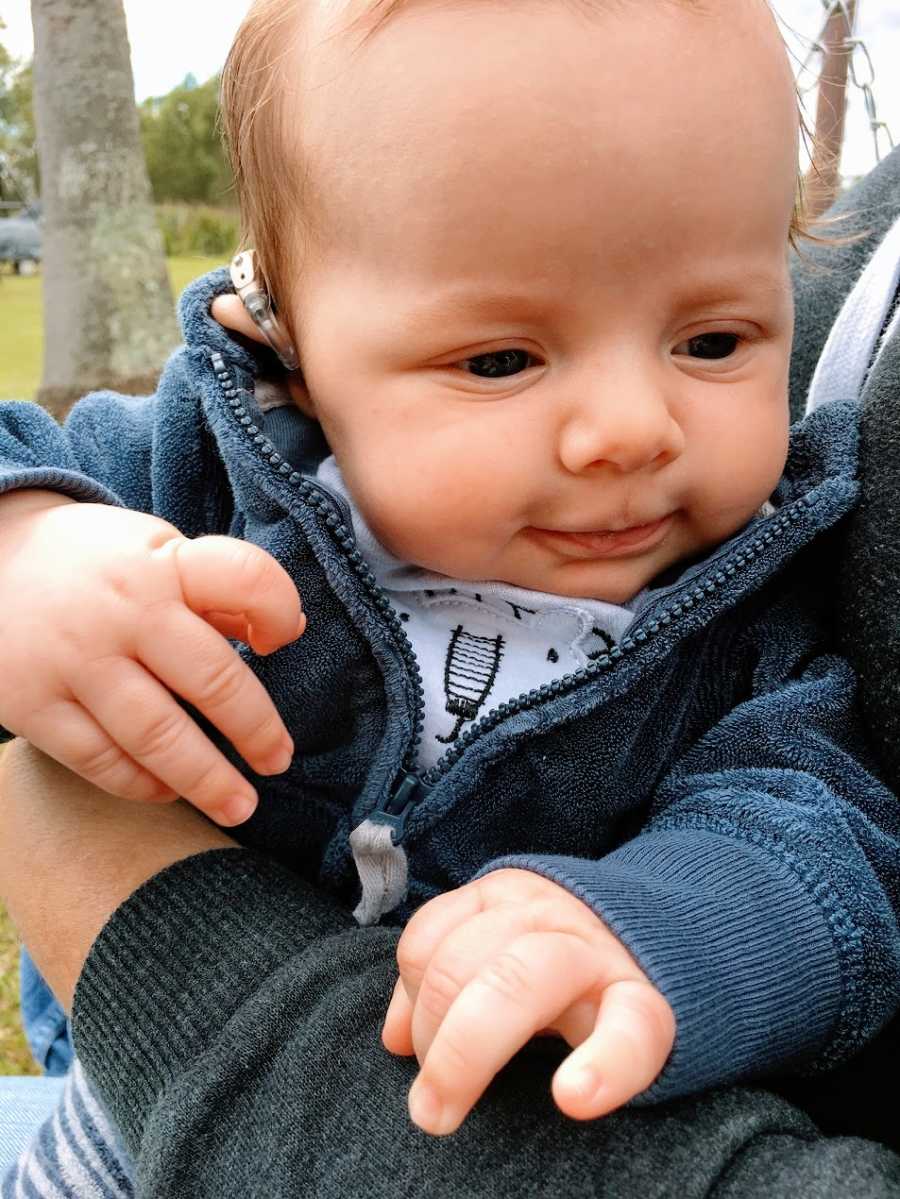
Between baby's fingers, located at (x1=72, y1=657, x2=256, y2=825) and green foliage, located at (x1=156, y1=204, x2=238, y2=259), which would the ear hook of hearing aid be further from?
green foliage, located at (x1=156, y1=204, x2=238, y2=259)

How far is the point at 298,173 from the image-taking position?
1.16 meters

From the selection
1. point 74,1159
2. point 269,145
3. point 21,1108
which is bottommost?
point 21,1108

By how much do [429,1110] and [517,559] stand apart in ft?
1.98

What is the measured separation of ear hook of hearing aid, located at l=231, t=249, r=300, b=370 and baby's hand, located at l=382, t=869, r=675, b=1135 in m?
0.70

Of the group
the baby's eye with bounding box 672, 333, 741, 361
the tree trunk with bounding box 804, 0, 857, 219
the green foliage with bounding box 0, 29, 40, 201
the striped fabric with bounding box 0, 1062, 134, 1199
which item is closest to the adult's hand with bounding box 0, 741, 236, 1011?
the striped fabric with bounding box 0, 1062, 134, 1199

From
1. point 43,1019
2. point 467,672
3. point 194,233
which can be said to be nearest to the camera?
point 467,672

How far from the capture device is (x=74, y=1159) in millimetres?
1171

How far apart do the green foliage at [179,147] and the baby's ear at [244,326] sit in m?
31.3

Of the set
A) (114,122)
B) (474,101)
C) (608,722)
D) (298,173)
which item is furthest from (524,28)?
(114,122)

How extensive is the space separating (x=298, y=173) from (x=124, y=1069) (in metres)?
0.89

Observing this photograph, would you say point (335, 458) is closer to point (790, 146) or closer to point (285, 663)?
point (285, 663)

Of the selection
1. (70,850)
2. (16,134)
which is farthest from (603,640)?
(16,134)

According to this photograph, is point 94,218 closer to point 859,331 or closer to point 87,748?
point 859,331

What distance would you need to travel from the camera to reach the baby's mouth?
117 centimetres
